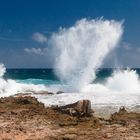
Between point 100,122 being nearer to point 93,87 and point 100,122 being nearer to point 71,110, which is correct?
point 71,110

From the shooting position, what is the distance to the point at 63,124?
57.9 ft

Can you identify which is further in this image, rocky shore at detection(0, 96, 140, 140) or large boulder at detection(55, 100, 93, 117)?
large boulder at detection(55, 100, 93, 117)

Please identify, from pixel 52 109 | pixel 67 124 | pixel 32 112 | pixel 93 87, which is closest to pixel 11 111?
pixel 32 112

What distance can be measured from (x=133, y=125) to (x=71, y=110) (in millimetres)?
4261

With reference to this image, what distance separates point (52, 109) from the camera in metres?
22.6

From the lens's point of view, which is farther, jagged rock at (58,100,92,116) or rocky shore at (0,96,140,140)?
jagged rock at (58,100,92,116)

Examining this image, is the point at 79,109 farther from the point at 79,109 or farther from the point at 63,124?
the point at 63,124

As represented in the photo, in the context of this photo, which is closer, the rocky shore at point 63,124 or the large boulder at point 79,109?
the rocky shore at point 63,124

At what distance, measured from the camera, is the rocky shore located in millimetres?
15539

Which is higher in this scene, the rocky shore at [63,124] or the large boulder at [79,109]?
the large boulder at [79,109]

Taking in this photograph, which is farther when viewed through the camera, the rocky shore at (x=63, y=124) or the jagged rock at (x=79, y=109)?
the jagged rock at (x=79, y=109)

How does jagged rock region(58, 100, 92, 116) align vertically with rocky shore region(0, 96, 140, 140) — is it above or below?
above

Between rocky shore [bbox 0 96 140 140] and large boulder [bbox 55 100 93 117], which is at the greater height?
large boulder [bbox 55 100 93 117]

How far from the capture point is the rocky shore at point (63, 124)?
15.5m
